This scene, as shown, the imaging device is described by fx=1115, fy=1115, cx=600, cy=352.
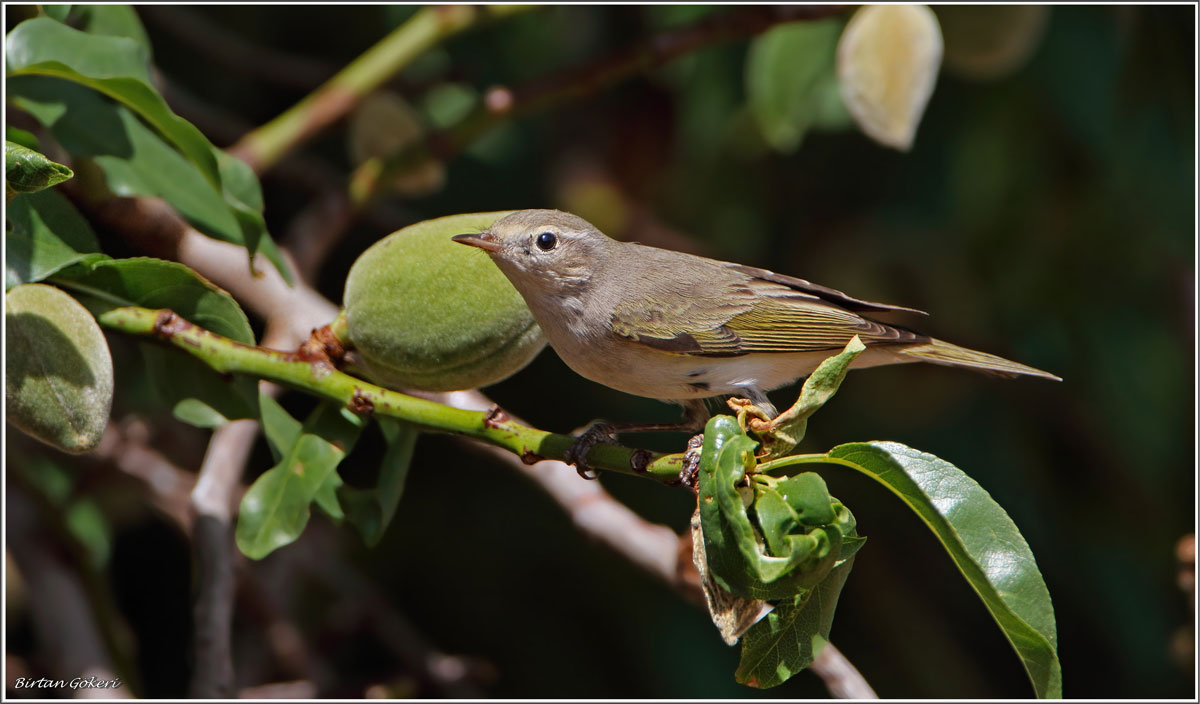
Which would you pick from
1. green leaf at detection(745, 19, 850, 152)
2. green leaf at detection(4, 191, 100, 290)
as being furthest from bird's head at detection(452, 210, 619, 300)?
green leaf at detection(745, 19, 850, 152)

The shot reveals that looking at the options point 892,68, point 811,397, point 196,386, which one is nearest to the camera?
point 811,397

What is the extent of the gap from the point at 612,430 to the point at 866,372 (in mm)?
2081

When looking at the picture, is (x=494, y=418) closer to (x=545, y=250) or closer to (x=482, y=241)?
(x=482, y=241)

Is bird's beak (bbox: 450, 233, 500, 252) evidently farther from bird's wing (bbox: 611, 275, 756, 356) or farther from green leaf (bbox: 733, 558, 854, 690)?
green leaf (bbox: 733, 558, 854, 690)

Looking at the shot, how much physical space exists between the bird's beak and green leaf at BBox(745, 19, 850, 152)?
1.28 m

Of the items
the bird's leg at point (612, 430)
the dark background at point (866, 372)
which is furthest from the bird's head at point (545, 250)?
the dark background at point (866, 372)

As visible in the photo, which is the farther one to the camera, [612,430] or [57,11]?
[57,11]

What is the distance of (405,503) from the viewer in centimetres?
340

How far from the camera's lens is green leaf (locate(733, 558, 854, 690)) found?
4.62 ft

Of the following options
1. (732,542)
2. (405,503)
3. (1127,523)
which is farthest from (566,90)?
(1127,523)

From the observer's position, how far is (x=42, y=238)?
1.55 meters

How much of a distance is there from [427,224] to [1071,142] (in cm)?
278

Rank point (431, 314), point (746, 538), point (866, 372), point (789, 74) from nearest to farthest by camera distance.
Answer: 1. point (746, 538)
2. point (431, 314)
3. point (789, 74)
4. point (866, 372)

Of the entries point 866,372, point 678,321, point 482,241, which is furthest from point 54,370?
point 866,372
